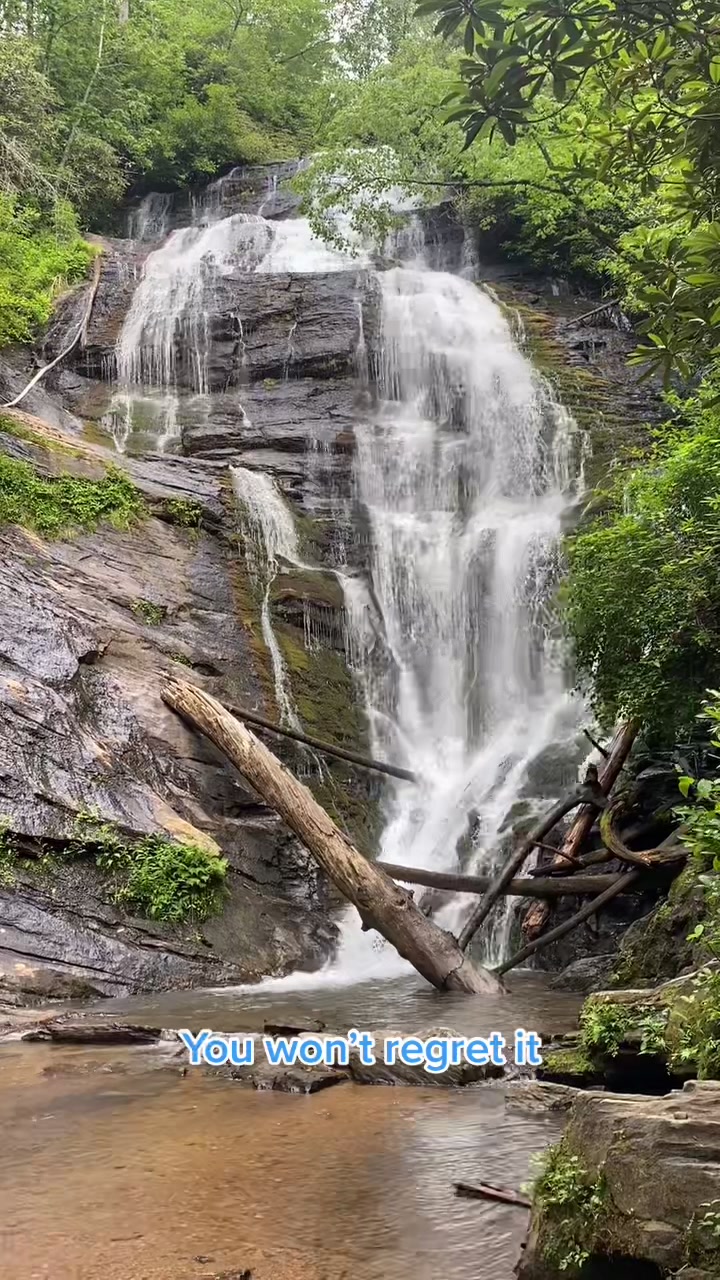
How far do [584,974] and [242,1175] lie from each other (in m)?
5.34

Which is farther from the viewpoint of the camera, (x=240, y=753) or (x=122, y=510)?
(x=122, y=510)

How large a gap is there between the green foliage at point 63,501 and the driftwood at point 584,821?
7759mm

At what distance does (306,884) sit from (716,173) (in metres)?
8.70

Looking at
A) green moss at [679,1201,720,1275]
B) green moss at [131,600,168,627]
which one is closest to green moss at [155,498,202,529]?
green moss at [131,600,168,627]

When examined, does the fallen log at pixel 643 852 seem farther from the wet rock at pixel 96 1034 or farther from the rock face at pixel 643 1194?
the rock face at pixel 643 1194

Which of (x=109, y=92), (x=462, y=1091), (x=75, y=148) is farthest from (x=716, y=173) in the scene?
(x=109, y=92)

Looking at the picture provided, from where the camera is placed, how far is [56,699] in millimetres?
10344

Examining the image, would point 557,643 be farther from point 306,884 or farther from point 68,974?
point 68,974

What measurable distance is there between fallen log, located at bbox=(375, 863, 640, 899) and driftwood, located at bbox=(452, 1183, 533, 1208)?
17.5 ft

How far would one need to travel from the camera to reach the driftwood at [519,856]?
889 centimetres

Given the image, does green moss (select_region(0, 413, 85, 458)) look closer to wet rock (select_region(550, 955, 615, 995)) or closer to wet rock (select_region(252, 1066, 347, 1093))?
wet rock (select_region(550, 955, 615, 995))

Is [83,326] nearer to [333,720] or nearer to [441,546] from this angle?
[441,546]

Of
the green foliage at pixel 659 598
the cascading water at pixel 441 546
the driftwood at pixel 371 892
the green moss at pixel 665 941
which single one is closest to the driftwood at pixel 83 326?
the cascading water at pixel 441 546

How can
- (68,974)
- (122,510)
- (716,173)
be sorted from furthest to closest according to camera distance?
(122,510), (68,974), (716,173)
